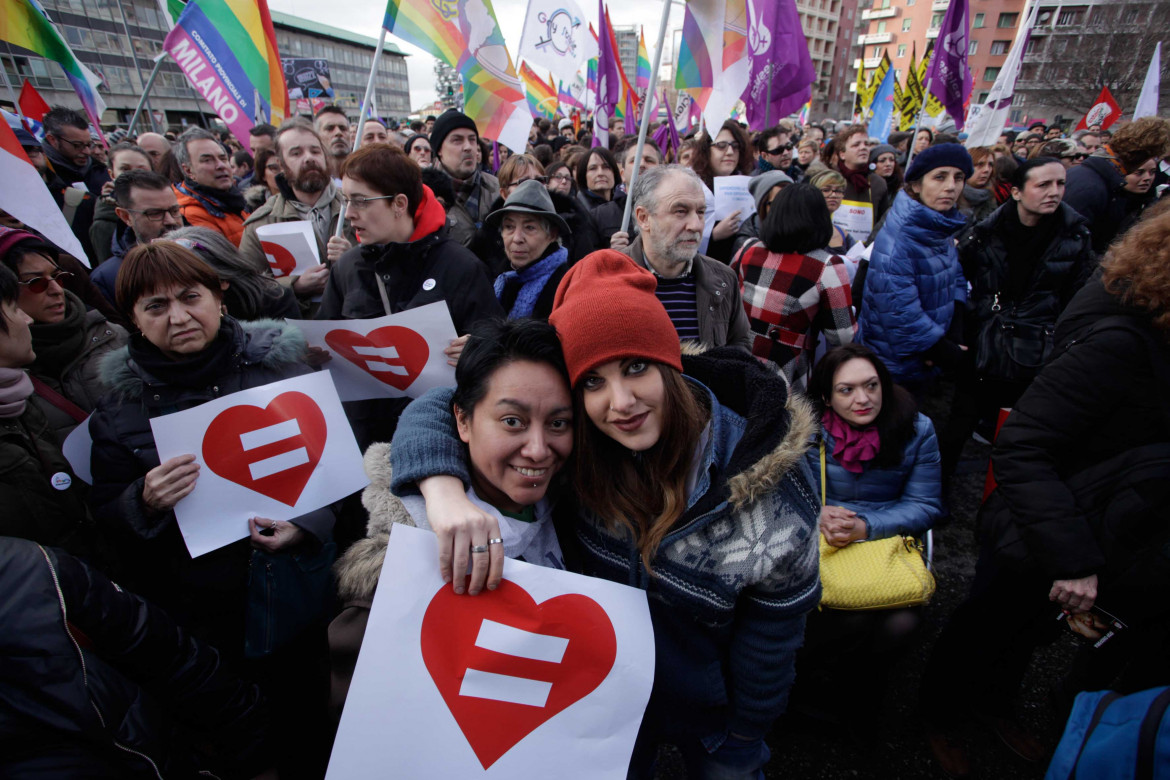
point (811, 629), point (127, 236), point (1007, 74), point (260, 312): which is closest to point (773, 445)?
point (811, 629)

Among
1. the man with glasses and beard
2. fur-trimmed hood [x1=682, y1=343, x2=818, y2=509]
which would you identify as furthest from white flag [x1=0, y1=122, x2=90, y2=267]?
fur-trimmed hood [x1=682, y1=343, x2=818, y2=509]

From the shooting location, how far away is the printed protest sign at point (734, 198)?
445 centimetres

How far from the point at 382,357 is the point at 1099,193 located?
A: 19.9 feet

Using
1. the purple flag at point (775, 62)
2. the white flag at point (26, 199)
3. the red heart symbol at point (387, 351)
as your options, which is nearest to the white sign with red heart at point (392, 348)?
the red heart symbol at point (387, 351)

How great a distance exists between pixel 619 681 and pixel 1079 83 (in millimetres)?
38942

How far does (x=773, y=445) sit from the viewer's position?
1.32 meters

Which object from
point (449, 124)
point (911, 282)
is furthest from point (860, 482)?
point (449, 124)

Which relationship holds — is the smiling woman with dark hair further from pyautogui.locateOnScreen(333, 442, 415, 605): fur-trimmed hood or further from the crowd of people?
pyautogui.locateOnScreen(333, 442, 415, 605): fur-trimmed hood

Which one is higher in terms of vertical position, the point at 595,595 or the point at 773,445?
the point at 773,445

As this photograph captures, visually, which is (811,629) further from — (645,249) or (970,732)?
(645,249)

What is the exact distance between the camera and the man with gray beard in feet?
9.05

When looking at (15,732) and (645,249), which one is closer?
(15,732)

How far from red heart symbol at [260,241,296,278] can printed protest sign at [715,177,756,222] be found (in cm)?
314

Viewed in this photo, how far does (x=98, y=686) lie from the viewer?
4.34 feet
